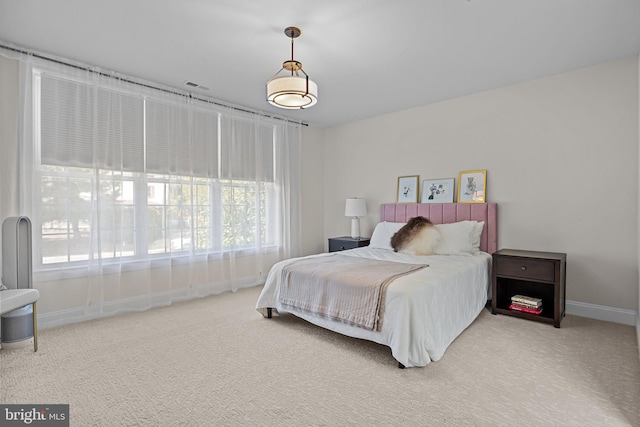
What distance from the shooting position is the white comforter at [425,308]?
2.32 meters

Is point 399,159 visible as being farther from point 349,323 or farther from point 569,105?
point 349,323

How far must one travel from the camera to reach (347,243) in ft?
16.3

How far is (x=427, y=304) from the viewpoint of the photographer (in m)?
2.44

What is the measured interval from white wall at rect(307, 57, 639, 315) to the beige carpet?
0.62 m

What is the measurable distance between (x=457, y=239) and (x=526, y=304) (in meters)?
0.92

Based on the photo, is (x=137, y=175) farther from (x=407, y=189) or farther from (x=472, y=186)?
(x=472, y=186)

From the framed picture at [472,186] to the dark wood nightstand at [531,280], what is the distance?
28.9 inches

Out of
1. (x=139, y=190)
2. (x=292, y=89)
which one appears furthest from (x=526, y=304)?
(x=139, y=190)

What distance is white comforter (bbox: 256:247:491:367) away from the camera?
7.60ft

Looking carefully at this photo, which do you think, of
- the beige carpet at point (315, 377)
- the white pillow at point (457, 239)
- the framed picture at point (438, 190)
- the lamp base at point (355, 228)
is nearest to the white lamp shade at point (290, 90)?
the beige carpet at point (315, 377)

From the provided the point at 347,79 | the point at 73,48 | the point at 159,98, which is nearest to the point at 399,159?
the point at 347,79

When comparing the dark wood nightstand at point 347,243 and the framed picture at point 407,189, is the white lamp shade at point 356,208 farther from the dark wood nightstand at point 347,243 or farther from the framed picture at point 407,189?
the framed picture at point 407,189

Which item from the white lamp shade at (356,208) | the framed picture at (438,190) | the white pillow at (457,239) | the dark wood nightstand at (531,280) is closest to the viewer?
the dark wood nightstand at (531,280)

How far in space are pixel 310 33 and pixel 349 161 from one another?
115 inches
